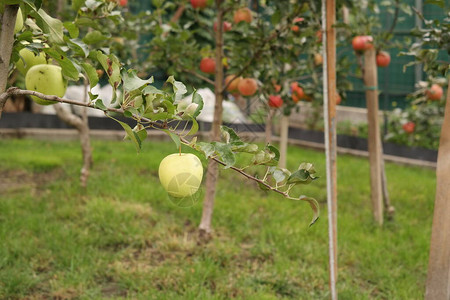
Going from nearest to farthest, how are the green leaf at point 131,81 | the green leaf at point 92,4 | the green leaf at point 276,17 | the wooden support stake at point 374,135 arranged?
the green leaf at point 131,81
the green leaf at point 92,4
the green leaf at point 276,17
the wooden support stake at point 374,135

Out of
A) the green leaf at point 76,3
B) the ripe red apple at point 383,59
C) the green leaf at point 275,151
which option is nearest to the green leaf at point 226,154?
the green leaf at point 275,151

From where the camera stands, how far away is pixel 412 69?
588 cm

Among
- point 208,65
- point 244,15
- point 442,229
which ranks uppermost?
point 244,15

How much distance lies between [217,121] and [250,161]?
1764mm

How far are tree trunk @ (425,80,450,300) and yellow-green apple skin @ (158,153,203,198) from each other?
0.95 m

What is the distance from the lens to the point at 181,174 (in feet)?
2.83

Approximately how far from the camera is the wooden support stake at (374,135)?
9.81ft

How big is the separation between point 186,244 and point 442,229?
1311 mm

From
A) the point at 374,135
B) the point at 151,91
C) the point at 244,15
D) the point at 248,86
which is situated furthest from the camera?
the point at 374,135

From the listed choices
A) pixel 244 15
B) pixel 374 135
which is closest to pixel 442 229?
pixel 374 135

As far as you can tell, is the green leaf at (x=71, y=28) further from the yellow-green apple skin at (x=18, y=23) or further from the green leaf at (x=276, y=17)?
the green leaf at (x=276, y=17)

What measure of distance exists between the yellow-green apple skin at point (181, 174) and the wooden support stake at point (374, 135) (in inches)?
90.8

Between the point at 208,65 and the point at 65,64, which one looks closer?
the point at 65,64

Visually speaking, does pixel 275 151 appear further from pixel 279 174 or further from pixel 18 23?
pixel 18 23
